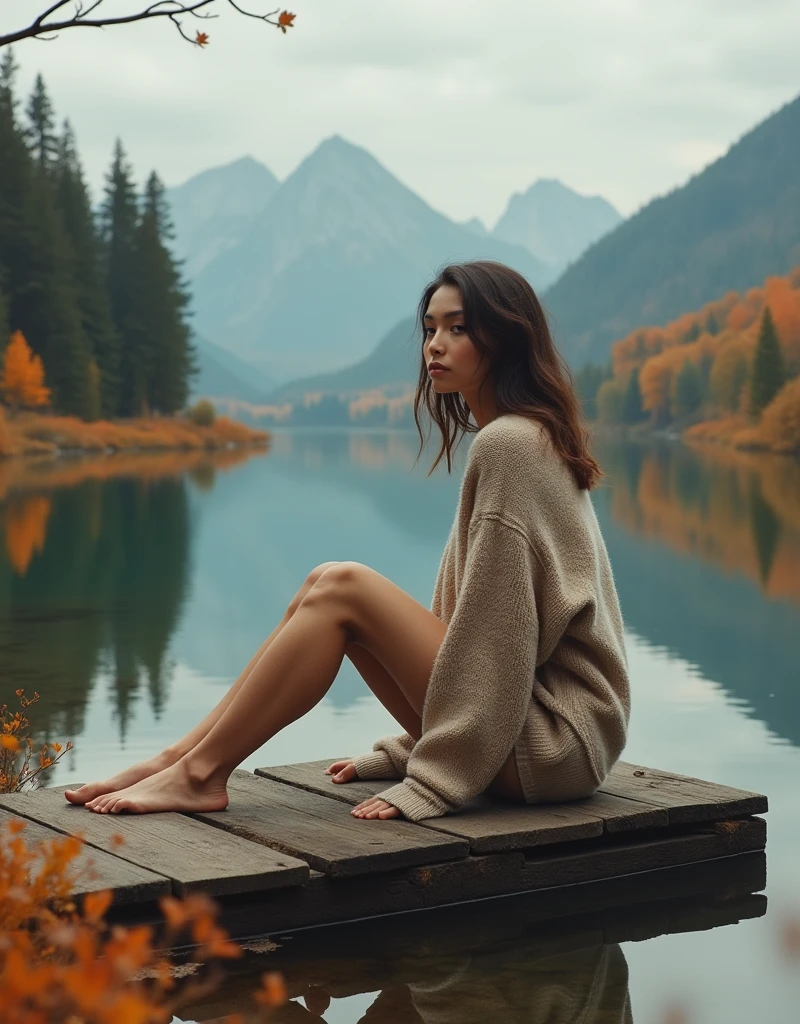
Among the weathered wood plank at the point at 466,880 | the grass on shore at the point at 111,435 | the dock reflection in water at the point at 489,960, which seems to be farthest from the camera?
the grass on shore at the point at 111,435

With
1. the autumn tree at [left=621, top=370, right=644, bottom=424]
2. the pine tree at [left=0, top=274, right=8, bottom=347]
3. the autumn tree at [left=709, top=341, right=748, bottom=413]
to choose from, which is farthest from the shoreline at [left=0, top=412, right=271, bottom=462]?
the autumn tree at [left=621, top=370, right=644, bottom=424]

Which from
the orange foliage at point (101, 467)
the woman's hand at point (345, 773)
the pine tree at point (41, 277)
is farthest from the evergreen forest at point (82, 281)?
the woman's hand at point (345, 773)

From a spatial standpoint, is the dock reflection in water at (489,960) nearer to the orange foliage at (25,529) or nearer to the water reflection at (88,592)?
the water reflection at (88,592)

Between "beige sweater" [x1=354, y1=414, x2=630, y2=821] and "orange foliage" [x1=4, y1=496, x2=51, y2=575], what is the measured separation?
954cm

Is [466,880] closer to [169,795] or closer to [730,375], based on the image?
[169,795]

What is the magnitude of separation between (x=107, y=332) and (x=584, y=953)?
160 feet

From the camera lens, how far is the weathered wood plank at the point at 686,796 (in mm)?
4250

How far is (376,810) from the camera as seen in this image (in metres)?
4.00

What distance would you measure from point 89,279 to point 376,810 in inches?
1886

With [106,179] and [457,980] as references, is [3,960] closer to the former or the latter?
[457,980]

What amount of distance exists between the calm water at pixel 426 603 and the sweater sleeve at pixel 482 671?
0.37m

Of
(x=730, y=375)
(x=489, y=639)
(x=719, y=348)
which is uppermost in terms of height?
(x=719, y=348)

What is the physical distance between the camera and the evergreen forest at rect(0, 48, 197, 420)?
45.4 metres

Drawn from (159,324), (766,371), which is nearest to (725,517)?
(766,371)
